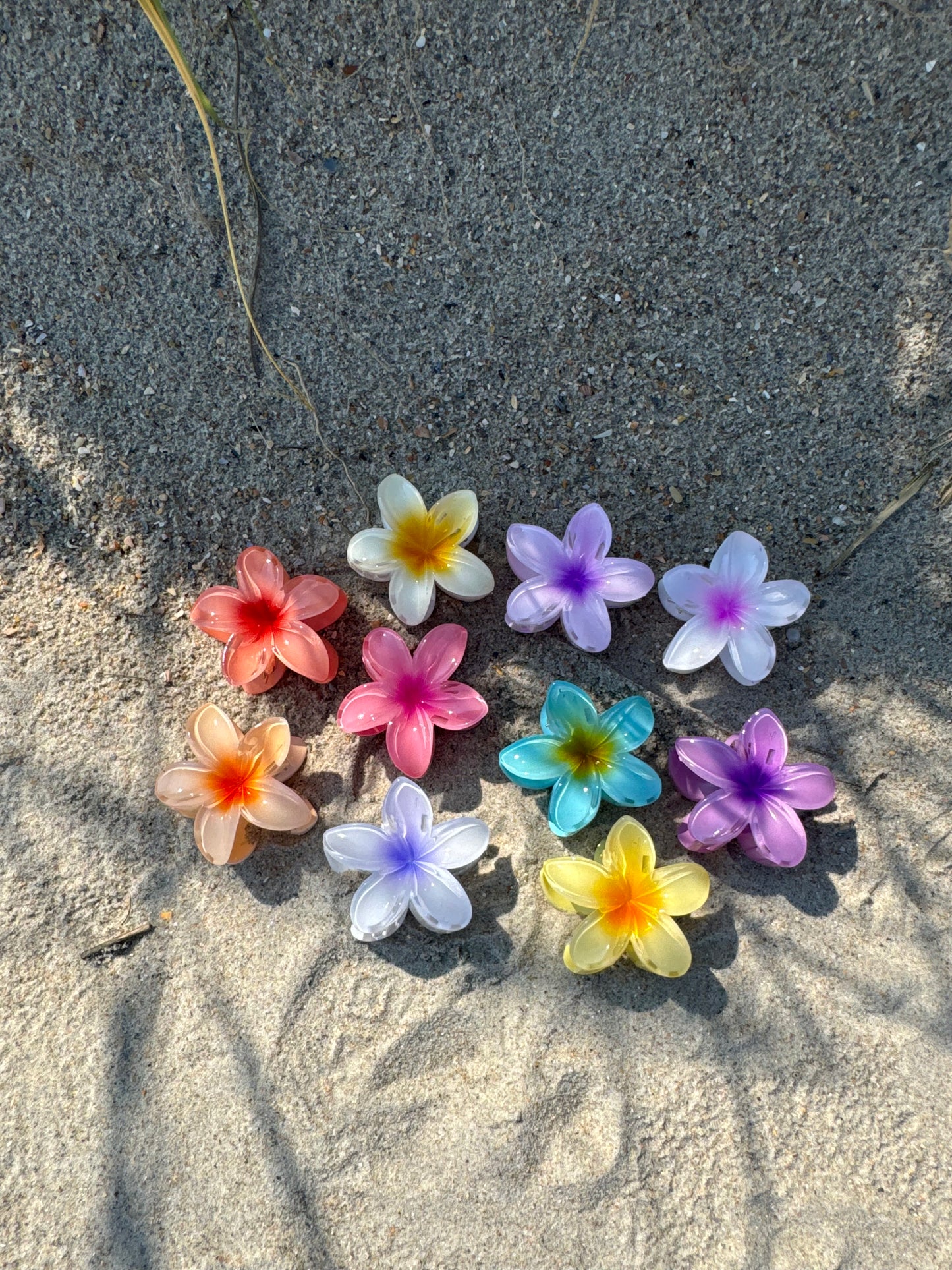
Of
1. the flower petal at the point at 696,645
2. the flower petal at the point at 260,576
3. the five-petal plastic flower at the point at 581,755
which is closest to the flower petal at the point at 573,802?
the five-petal plastic flower at the point at 581,755

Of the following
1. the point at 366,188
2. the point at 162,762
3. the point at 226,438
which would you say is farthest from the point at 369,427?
the point at 162,762

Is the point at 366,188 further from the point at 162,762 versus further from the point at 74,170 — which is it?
the point at 162,762

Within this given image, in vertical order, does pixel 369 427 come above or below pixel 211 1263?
above

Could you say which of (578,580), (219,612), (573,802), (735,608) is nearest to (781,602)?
(735,608)

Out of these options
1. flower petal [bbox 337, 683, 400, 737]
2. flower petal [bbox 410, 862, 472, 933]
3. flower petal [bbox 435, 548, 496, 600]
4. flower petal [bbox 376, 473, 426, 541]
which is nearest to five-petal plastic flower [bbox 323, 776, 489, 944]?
flower petal [bbox 410, 862, 472, 933]

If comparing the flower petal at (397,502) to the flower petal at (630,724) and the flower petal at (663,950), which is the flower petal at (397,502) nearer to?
the flower petal at (630,724)

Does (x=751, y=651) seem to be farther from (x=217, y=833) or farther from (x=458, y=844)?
(x=217, y=833)

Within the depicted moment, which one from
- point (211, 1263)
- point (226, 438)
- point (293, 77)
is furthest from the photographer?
point (226, 438)
